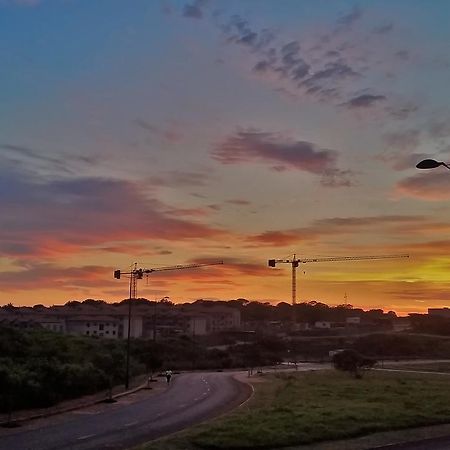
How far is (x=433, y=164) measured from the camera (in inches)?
756

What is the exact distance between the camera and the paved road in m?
23.6

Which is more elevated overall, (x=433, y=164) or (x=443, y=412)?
(x=433, y=164)

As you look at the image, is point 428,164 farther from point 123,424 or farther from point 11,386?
point 11,386

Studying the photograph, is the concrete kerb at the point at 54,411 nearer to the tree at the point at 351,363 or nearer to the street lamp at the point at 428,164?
the street lamp at the point at 428,164

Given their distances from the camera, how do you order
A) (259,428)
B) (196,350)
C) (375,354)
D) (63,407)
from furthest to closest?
(375,354)
(196,350)
(63,407)
(259,428)

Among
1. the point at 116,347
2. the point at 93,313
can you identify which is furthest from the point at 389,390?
the point at 93,313

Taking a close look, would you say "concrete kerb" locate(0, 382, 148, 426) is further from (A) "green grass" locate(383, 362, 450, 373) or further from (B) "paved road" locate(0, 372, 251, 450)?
(A) "green grass" locate(383, 362, 450, 373)

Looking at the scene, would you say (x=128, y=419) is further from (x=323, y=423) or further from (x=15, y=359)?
(x=15, y=359)

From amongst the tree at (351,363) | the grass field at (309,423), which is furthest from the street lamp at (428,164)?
the tree at (351,363)

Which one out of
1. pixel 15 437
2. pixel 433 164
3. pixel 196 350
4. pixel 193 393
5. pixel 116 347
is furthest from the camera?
pixel 196 350

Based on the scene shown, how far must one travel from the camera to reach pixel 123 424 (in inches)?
1176

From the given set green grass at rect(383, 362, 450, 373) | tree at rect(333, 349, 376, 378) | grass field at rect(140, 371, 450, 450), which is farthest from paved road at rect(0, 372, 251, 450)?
green grass at rect(383, 362, 450, 373)

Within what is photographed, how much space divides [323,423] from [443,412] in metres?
7.43

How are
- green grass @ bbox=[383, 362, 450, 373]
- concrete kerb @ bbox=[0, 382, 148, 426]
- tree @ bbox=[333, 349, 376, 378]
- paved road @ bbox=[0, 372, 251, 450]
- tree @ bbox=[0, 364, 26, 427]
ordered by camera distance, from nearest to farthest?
paved road @ bbox=[0, 372, 251, 450], concrete kerb @ bbox=[0, 382, 148, 426], tree @ bbox=[0, 364, 26, 427], tree @ bbox=[333, 349, 376, 378], green grass @ bbox=[383, 362, 450, 373]
